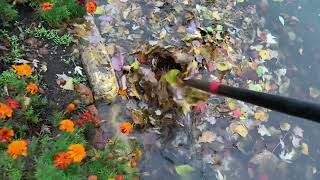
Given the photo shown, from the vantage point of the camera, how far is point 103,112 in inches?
149

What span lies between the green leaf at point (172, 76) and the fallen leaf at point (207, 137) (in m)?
0.57

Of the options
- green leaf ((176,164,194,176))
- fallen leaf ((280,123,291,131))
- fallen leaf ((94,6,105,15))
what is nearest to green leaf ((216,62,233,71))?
fallen leaf ((280,123,291,131))

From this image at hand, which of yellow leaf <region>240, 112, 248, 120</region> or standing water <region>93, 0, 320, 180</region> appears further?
yellow leaf <region>240, 112, 248, 120</region>

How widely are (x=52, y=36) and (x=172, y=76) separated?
3.52ft

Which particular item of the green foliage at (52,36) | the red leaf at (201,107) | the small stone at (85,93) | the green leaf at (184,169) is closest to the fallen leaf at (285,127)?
the red leaf at (201,107)

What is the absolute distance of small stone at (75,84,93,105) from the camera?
3.62m

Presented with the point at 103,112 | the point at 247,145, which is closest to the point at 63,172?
the point at 103,112

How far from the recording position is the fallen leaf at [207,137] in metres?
4.00

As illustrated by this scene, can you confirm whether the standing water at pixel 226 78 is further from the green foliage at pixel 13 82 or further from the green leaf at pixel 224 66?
the green foliage at pixel 13 82


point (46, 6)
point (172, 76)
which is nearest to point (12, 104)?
point (46, 6)

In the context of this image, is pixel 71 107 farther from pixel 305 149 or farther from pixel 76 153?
pixel 305 149

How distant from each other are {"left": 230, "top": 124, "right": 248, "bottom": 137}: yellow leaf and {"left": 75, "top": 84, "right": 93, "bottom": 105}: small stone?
1.37m

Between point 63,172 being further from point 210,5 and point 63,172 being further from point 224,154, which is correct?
point 210,5

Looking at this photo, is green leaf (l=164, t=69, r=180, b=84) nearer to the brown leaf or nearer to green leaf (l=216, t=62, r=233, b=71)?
the brown leaf
